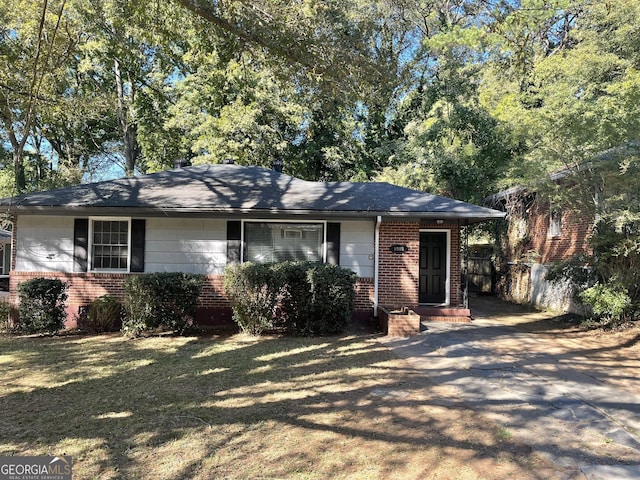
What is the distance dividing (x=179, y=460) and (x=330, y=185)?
866 centimetres

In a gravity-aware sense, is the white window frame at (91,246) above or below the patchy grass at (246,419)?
above

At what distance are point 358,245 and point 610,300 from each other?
198 inches

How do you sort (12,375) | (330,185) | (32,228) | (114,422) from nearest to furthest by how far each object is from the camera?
(114,422), (12,375), (32,228), (330,185)

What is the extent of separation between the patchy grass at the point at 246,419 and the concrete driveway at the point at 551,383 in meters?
0.34

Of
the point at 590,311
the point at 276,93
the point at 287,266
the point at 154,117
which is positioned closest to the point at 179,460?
the point at 287,266

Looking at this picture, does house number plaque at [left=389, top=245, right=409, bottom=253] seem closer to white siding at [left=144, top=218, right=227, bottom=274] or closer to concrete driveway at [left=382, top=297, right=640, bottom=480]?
concrete driveway at [left=382, top=297, right=640, bottom=480]

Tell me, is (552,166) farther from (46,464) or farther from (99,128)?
(99,128)

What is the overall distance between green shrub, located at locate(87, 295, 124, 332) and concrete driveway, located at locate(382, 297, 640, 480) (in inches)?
214

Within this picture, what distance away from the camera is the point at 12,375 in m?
5.61

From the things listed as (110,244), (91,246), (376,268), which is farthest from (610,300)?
(91,246)

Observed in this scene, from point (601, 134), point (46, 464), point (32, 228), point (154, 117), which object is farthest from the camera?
point (154, 117)

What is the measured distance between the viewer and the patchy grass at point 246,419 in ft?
10.6

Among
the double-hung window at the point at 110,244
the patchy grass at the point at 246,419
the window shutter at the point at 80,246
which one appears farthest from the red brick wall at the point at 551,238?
the window shutter at the point at 80,246

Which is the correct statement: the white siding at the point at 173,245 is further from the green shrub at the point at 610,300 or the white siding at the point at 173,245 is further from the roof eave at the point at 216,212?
the green shrub at the point at 610,300
